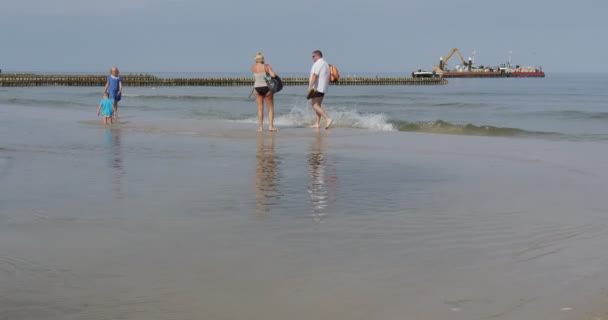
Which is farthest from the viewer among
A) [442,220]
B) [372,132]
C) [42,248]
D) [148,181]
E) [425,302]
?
[372,132]

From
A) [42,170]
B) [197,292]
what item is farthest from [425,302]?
[42,170]

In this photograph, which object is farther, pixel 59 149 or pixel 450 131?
pixel 450 131

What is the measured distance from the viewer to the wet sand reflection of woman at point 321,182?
6.57 metres

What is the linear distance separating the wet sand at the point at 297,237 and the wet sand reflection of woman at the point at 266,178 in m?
0.03

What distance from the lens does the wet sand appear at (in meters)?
3.91

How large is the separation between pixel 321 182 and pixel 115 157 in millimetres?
3323

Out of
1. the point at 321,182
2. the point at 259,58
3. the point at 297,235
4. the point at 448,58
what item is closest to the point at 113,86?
the point at 259,58

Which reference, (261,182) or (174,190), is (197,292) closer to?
(174,190)

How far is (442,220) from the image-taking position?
6055mm

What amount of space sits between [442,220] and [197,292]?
2593 millimetres

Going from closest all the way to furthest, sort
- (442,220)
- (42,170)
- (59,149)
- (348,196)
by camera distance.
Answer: (442,220), (348,196), (42,170), (59,149)

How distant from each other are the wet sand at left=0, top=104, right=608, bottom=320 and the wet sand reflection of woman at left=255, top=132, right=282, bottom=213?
26 mm

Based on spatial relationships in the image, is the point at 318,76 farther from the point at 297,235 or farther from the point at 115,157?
the point at 297,235

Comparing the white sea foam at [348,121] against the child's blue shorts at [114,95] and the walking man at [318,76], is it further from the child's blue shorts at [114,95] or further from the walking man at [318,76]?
the child's blue shorts at [114,95]
